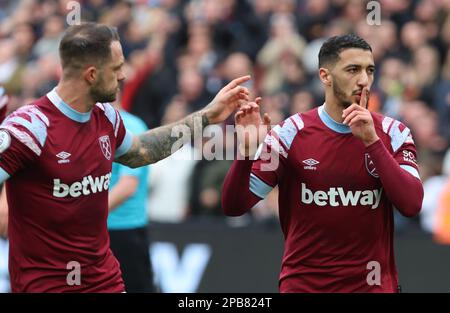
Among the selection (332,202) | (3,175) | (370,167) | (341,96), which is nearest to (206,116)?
(341,96)

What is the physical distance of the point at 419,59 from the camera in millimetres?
13430

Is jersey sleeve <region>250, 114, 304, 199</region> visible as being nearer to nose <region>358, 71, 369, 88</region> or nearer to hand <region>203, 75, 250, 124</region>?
hand <region>203, 75, 250, 124</region>

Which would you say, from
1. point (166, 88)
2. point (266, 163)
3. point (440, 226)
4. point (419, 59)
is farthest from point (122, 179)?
point (166, 88)

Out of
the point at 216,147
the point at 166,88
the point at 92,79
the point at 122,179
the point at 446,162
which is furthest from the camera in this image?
the point at 166,88

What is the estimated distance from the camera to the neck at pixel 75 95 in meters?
6.69

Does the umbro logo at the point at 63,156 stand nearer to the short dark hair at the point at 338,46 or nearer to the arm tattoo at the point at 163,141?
the arm tattoo at the point at 163,141

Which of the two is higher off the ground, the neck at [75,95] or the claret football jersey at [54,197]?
the neck at [75,95]

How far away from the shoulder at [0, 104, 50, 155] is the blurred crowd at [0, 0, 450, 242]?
19.0 ft

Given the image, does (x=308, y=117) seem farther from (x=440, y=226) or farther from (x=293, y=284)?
(x=440, y=226)

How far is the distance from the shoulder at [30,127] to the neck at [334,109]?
1750mm

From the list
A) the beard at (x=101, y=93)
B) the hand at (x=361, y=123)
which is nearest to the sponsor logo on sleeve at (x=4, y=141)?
the beard at (x=101, y=93)

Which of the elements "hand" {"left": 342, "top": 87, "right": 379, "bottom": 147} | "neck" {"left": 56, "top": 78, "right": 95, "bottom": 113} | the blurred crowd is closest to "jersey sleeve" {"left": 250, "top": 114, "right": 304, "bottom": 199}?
"hand" {"left": 342, "top": 87, "right": 379, "bottom": 147}

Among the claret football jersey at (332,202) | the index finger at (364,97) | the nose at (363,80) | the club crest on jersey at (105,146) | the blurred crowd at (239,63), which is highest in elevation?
the blurred crowd at (239,63)
